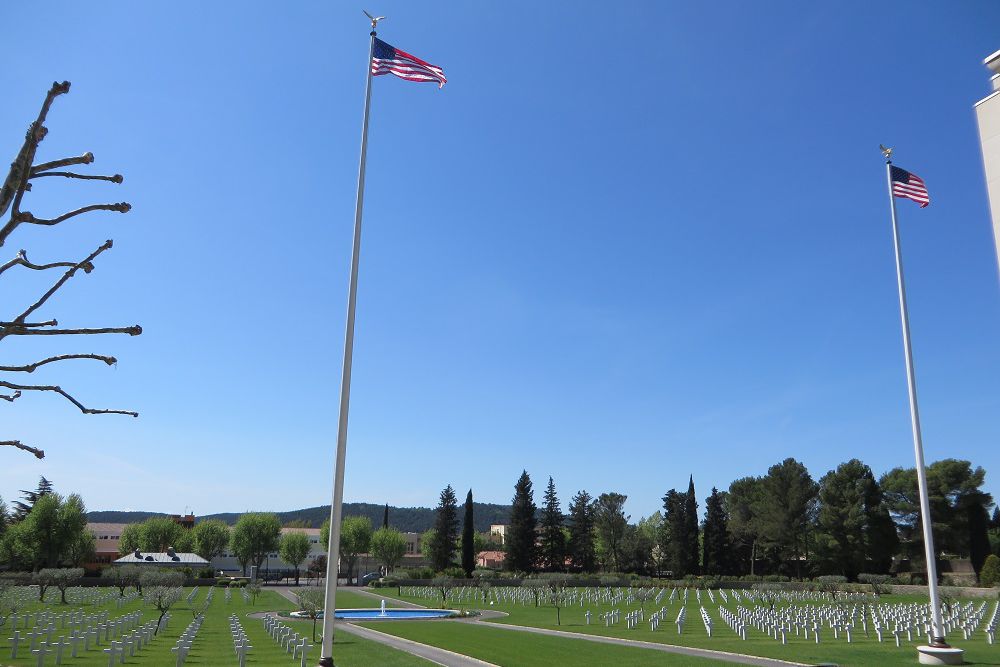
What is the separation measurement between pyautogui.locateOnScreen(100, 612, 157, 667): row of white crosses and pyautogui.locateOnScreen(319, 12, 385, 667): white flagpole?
761 cm

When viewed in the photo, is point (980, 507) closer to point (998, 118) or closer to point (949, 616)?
point (949, 616)

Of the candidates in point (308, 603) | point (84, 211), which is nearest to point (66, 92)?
point (84, 211)

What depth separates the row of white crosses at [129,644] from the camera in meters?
18.8

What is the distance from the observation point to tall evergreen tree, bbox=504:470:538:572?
299 feet

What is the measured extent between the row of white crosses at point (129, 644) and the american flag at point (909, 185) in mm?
27501

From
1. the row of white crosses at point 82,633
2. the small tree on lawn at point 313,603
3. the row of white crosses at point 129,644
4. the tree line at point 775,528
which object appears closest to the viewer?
the row of white crosses at point 129,644

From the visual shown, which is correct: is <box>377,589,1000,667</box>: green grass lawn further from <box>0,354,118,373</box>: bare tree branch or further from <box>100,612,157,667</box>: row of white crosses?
<box>0,354,118,373</box>: bare tree branch

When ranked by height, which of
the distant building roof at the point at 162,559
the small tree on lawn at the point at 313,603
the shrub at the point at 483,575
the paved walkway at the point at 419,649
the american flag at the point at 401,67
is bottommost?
→ the shrub at the point at 483,575

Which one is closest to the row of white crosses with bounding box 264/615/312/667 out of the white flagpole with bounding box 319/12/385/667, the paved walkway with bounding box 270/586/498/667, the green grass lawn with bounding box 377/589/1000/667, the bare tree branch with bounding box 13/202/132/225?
the paved walkway with bounding box 270/586/498/667

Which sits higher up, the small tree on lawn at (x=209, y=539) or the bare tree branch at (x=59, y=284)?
the bare tree branch at (x=59, y=284)

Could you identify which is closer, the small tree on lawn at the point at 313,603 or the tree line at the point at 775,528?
the small tree on lawn at the point at 313,603

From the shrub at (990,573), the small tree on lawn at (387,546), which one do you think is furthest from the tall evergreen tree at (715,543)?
the small tree on lawn at (387,546)

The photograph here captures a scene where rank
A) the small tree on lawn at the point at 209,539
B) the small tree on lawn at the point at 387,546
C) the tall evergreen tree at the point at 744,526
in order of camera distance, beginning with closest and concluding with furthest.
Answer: the tall evergreen tree at the point at 744,526, the small tree on lawn at the point at 209,539, the small tree on lawn at the point at 387,546

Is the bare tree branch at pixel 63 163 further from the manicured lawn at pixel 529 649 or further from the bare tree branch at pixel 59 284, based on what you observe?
the manicured lawn at pixel 529 649
